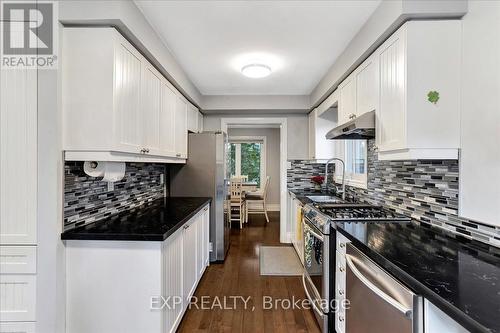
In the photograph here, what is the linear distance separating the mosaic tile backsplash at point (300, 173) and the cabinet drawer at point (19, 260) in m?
3.50

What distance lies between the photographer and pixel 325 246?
197 centimetres

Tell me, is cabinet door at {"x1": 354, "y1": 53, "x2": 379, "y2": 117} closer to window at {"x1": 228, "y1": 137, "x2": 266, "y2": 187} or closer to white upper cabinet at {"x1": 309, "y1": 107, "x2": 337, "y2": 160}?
white upper cabinet at {"x1": 309, "y1": 107, "x2": 337, "y2": 160}

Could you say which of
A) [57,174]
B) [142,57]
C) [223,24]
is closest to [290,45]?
[223,24]

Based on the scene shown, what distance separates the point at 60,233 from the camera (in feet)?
5.16

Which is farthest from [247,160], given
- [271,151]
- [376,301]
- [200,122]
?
[376,301]

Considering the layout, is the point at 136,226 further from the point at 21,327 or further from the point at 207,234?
the point at 207,234

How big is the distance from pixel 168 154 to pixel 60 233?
1.30m

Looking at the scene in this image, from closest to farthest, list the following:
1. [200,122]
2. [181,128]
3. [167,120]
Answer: [167,120], [181,128], [200,122]

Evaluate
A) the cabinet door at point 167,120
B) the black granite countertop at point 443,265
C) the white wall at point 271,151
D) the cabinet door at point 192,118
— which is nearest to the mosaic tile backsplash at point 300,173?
Result: the cabinet door at point 192,118

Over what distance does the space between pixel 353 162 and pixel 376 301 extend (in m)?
2.26

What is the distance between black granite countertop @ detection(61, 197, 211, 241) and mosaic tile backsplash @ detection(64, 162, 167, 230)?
7cm

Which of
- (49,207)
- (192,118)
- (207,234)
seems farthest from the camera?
(192,118)

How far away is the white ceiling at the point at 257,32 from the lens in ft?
6.01

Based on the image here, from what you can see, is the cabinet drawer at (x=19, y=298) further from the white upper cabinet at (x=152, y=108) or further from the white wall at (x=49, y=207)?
the white upper cabinet at (x=152, y=108)
